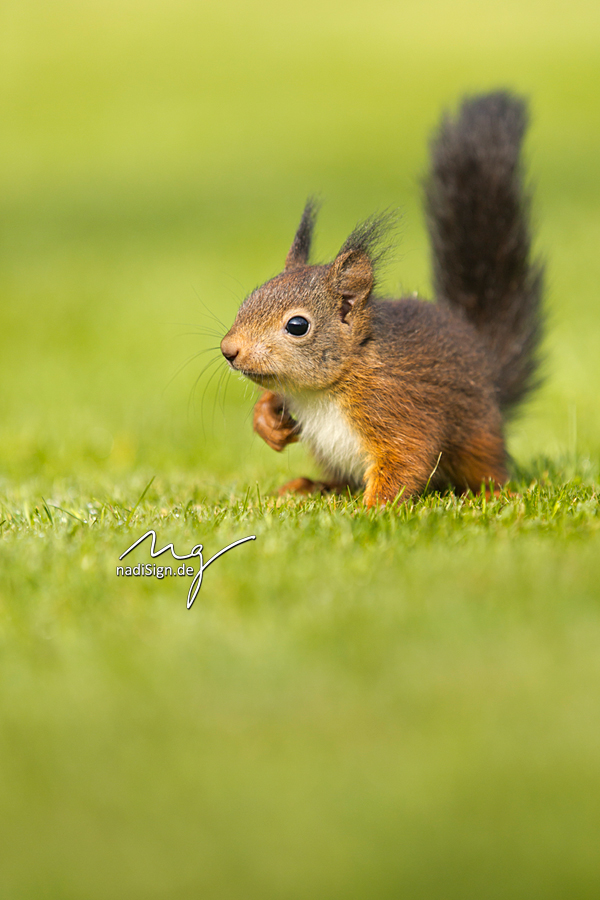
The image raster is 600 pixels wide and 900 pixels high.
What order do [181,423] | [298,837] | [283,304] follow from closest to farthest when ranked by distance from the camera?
1. [298,837]
2. [283,304]
3. [181,423]

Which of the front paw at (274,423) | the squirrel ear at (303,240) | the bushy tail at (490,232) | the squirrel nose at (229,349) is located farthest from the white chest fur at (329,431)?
the bushy tail at (490,232)

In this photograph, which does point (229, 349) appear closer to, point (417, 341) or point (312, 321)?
point (312, 321)

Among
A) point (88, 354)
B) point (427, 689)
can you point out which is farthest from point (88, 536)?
point (88, 354)

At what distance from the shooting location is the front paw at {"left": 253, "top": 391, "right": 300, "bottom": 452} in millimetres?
4613

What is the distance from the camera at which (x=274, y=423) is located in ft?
15.2

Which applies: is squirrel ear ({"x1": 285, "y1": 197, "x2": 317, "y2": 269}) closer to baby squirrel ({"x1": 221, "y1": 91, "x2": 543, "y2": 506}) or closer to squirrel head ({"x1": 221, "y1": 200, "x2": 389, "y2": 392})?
baby squirrel ({"x1": 221, "y1": 91, "x2": 543, "y2": 506})

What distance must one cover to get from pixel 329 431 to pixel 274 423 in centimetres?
38

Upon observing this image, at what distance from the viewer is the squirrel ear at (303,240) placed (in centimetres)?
479

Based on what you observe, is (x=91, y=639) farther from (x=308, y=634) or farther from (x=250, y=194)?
(x=250, y=194)

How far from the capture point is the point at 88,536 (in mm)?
3746

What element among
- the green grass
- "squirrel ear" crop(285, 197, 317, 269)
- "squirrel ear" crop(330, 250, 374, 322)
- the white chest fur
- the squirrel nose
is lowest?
the green grass

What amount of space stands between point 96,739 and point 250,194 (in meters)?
15.6

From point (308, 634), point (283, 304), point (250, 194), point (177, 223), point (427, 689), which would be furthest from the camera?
point (250, 194)
